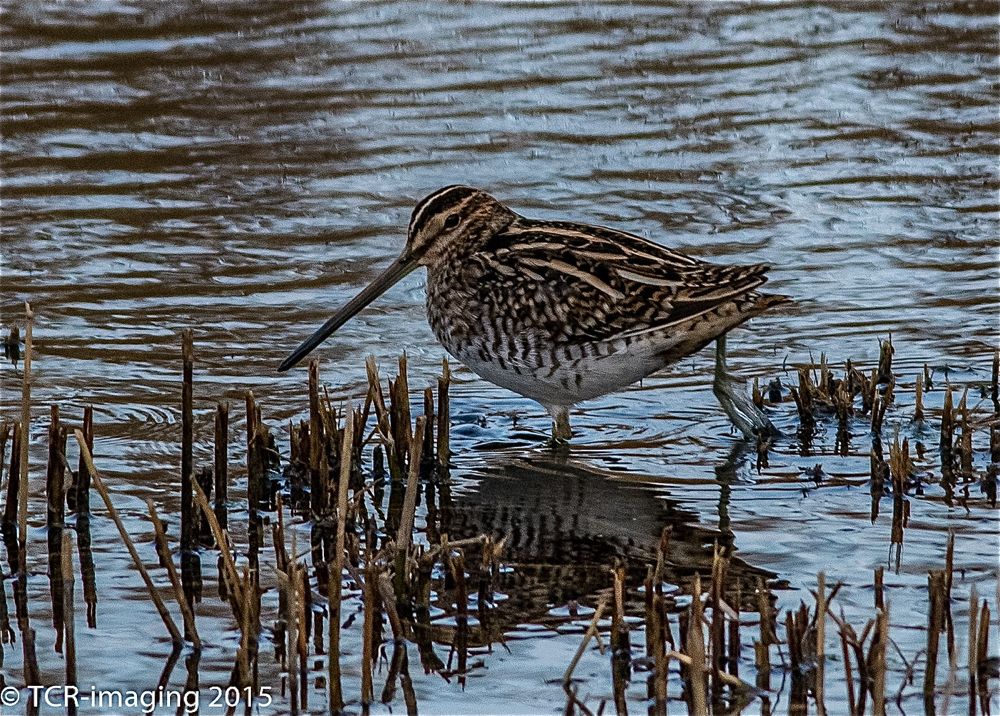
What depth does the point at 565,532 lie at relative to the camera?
6.17 meters

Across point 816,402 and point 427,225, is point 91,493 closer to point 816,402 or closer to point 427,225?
point 427,225

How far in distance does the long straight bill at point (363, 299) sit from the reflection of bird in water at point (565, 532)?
3.54 feet

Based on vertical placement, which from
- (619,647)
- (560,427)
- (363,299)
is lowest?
(619,647)

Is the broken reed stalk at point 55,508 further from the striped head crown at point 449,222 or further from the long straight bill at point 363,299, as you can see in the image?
the striped head crown at point 449,222

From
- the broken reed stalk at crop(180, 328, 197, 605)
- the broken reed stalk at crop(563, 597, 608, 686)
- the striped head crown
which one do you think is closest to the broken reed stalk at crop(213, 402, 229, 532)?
the broken reed stalk at crop(180, 328, 197, 605)

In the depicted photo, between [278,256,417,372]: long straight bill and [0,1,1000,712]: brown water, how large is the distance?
0.74ft

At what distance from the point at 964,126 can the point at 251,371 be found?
6185 mm

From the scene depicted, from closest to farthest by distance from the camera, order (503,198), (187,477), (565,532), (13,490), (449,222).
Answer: (187,477) < (13,490) < (565,532) < (449,222) < (503,198)

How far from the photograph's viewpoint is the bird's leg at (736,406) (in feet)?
23.4

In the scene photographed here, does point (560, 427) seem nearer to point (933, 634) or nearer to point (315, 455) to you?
point (315, 455)

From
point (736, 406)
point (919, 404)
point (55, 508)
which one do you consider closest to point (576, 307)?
point (736, 406)

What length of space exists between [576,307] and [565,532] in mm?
1035

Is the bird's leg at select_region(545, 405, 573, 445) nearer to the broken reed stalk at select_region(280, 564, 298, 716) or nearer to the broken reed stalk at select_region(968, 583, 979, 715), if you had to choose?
the broken reed stalk at select_region(280, 564, 298, 716)

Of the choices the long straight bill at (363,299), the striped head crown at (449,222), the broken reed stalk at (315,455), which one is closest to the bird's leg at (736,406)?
the striped head crown at (449,222)
